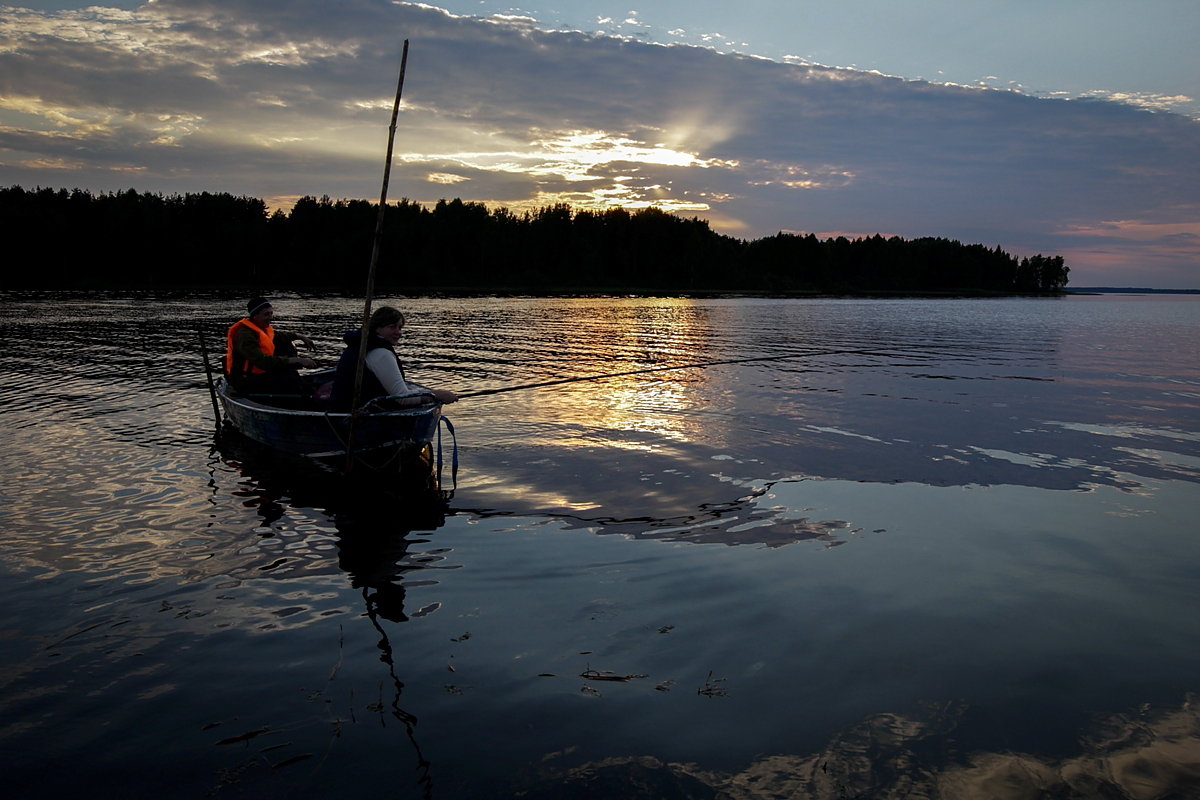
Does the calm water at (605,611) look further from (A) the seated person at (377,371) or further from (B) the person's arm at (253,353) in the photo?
(B) the person's arm at (253,353)

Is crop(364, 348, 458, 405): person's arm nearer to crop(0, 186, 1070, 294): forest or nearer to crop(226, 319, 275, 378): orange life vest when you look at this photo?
crop(226, 319, 275, 378): orange life vest

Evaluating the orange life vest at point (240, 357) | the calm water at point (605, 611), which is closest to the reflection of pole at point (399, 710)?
the calm water at point (605, 611)

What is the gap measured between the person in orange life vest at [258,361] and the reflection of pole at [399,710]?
8.39 metres

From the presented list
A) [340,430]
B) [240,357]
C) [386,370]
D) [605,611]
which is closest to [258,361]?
[240,357]

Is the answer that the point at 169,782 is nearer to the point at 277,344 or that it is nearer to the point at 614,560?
the point at 614,560

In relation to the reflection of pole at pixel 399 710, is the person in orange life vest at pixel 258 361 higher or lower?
higher

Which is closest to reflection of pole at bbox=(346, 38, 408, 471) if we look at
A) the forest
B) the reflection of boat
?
the reflection of boat

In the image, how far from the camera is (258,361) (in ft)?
46.8

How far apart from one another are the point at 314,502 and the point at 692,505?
5249 mm

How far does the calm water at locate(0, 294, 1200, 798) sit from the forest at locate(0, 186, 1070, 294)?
100459 millimetres

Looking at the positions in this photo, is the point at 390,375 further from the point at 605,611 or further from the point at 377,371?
the point at 605,611

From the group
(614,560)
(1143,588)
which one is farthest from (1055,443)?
(614,560)

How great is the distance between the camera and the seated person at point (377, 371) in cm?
1166

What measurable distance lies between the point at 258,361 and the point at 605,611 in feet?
32.4
